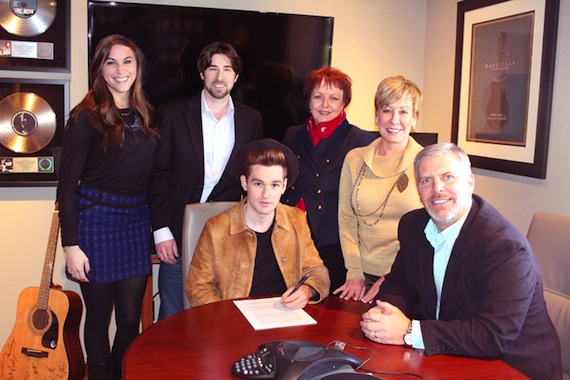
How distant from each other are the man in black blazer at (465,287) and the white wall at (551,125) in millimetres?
1189

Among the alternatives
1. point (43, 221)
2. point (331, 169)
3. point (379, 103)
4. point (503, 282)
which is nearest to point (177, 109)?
point (331, 169)

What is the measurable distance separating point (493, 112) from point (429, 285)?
172cm

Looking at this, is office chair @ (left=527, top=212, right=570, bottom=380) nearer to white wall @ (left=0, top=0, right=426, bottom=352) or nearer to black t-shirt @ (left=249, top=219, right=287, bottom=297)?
black t-shirt @ (left=249, top=219, right=287, bottom=297)

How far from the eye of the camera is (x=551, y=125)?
8.97 ft

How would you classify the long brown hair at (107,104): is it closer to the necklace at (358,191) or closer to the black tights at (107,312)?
the black tights at (107,312)

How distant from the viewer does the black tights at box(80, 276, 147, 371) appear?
2.40 m

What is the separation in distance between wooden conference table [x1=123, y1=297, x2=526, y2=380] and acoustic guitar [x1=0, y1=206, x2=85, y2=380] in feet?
3.87

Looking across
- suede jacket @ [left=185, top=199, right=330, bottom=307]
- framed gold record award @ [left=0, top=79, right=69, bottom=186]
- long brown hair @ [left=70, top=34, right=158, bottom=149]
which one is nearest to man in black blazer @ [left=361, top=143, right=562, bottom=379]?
suede jacket @ [left=185, top=199, right=330, bottom=307]

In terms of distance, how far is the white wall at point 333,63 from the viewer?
10.4 feet

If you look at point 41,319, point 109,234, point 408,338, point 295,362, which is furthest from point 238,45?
point 295,362

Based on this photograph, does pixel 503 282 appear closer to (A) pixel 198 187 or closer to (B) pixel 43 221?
(A) pixel 198 187

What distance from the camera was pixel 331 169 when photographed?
2568mm

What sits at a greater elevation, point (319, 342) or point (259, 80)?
point (259, 80)

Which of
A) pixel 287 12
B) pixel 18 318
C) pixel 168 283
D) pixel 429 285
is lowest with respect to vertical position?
pixel 18 318
